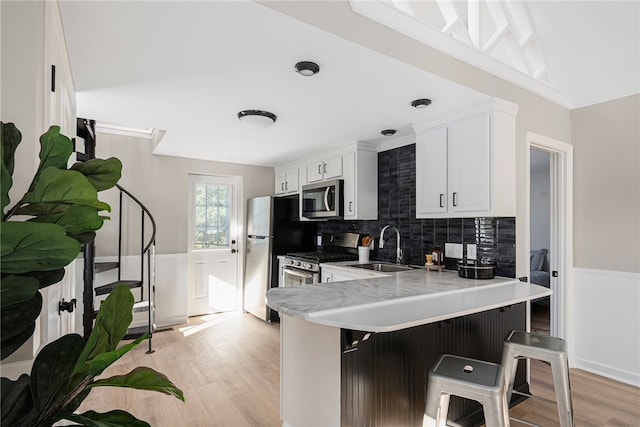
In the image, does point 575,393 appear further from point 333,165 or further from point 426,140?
point 333,165

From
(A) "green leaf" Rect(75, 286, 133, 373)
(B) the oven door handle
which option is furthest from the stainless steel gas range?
(A) "green leaf" Rect(75, 286, 133, 373)

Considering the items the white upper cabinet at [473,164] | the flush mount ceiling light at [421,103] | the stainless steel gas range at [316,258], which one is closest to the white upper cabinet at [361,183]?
the stainless steel gas range at [316,258]

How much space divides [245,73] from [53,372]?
177 centimetres

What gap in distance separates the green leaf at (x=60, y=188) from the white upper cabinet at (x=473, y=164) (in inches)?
97.5

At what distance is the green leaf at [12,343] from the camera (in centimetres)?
59

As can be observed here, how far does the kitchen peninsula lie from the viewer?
172 centimetres

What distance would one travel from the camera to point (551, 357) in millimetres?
1889

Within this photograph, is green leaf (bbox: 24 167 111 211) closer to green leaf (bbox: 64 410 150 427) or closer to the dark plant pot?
green leaf (bbox: 64 410 150 427)

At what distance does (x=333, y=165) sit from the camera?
408 cm

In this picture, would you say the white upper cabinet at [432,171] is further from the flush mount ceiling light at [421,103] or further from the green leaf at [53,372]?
the green leaf at [53,372]

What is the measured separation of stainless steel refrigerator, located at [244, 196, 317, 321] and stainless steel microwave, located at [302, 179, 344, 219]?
1.18 ft

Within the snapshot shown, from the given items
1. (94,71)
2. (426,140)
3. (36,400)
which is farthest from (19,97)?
(426,140)

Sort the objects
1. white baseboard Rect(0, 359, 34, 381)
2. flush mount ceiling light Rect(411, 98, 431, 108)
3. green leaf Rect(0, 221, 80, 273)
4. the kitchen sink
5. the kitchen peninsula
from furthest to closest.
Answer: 1. the kitchen sink
2. flush mount ceiling light Rect(411, 98, 431, 108)
3. the kitchen peninsula
4. white baseboard Rect(0, 359, 34, 381)
5. green leaf Rect(0, 221, 80, 273)

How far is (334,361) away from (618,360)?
260 centimetres
